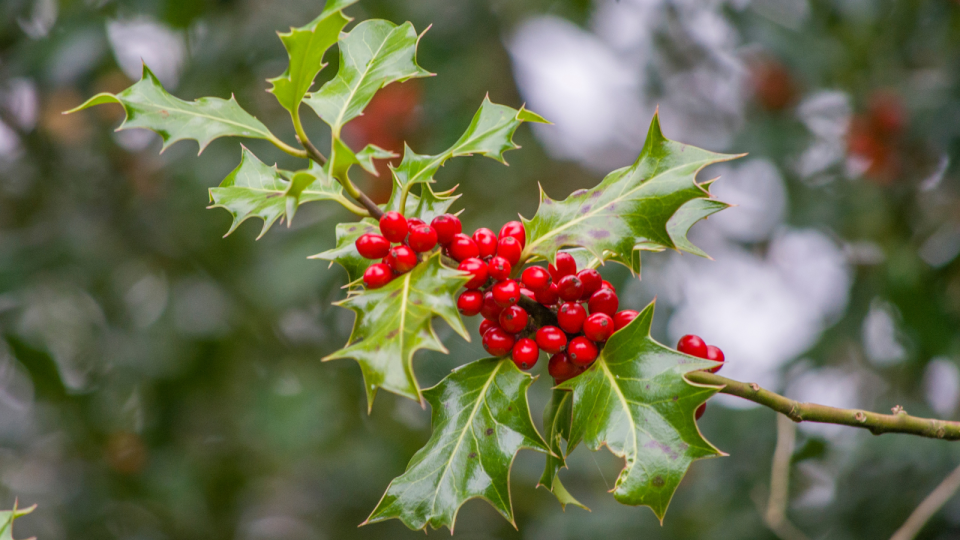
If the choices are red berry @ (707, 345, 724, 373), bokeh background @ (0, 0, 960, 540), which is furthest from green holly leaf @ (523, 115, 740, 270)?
bokeh background @ (0, 0, 960, 540)

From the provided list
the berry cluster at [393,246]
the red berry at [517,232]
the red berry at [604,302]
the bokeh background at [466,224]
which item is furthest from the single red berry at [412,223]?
the bokeh background at [466,224]

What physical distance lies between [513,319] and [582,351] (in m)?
0.08

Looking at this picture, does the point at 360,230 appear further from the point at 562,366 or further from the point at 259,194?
the point at 562,366

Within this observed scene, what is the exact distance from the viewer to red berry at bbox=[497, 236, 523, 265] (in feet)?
2.69

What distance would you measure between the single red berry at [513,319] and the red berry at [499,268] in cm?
4

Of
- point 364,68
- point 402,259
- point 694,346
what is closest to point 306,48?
point 364,68

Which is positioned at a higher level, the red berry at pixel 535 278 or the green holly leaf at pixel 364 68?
the green holly leaf at pixel 364 68

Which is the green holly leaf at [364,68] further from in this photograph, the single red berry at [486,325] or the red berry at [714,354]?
the red berry at [714,354]

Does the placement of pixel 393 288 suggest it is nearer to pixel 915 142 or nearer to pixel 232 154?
pixel 232 154

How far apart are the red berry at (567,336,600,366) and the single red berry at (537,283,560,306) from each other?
64 millimetres

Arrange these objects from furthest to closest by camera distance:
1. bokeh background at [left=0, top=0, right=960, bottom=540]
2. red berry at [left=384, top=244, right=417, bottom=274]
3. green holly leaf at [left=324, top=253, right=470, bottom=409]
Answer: bokeh background at [left=0, top=0, right=960, bottom=540]
red berry at [left=384, top=244, right=417, bottom=274]
green holly leaf at [left=324, top=253, right=470, bottom=409]

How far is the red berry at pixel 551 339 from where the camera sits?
31.3 inches

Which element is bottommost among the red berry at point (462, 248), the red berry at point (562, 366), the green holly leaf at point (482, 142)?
the red berry at point (562, 366)

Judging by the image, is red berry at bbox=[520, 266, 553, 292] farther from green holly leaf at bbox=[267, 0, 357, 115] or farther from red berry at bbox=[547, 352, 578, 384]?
green holly leaf at bbox=[267, 0, 357, 115]
